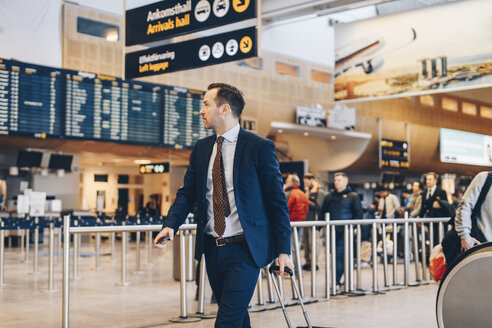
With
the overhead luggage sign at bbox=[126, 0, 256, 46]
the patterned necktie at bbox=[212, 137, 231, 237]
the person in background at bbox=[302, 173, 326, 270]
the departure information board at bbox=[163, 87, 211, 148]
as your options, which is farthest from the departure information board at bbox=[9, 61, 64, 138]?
the patterned necktie at bbox=[212, 137, 231, 237]

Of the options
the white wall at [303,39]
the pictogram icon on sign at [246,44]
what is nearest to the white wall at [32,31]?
the white wall at [303,39]

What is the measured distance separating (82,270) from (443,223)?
596 centimetres

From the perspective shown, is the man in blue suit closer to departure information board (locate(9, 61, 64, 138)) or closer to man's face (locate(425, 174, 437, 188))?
man's face (locate(425, 174, 437, 188))

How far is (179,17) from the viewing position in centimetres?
709

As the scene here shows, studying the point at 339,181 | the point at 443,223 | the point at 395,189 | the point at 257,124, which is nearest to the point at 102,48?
the point at 257,124

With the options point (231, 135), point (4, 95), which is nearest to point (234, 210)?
point (231, 135)

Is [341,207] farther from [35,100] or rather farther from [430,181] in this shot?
[35,100]

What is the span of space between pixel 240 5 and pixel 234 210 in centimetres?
377

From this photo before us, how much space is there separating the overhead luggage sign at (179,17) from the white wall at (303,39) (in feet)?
31.6

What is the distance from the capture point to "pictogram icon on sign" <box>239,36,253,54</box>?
6.61 meters

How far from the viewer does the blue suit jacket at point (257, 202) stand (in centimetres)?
322

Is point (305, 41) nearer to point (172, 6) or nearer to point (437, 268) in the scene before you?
point (172, 6)

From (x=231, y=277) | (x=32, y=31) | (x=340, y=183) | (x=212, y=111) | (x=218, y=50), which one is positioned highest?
(x=32, y=31)

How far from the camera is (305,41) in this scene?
734 inches
